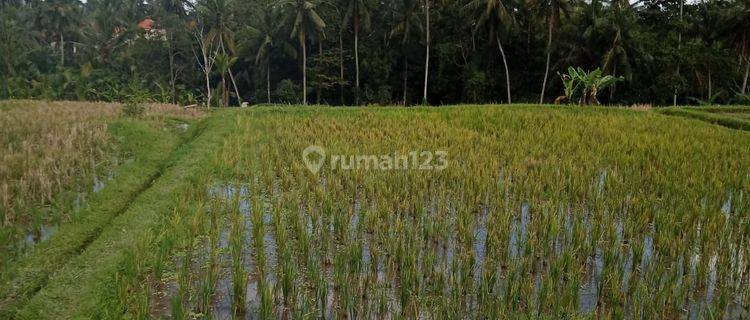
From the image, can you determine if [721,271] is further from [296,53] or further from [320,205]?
[296,53]

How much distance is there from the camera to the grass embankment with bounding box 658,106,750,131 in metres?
11.8

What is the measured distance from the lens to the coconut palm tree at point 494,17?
2089 centimetres

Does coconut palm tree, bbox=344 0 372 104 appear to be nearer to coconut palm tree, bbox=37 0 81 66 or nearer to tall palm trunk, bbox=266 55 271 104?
tall palm trunk, bbox=266 55 271 104

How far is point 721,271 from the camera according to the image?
13.0ft

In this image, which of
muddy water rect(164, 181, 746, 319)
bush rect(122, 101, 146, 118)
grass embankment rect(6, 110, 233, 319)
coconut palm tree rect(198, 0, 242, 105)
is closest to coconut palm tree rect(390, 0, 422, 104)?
coconut palm tree rect(198, 0, 242, 105)

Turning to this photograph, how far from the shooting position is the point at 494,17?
2141cm

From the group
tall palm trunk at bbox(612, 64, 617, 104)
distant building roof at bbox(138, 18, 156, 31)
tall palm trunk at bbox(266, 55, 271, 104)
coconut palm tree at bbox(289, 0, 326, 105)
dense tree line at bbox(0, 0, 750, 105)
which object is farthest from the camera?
distant building roof at bbox(138, 18, 156, 31)

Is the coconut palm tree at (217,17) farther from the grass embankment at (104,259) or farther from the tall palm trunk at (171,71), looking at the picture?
the grass embankment at (104,259)

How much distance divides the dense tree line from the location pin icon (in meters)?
13.4

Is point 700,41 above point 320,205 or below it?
above

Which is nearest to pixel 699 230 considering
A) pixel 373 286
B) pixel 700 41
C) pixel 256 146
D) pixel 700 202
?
pixel 700 202

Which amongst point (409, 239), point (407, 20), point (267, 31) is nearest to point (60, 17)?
point (267, 31)

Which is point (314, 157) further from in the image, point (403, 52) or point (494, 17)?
point (403, 52)

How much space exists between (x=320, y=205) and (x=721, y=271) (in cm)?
357
